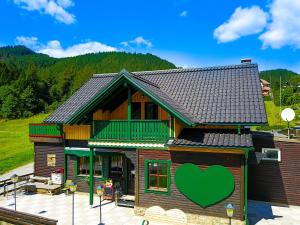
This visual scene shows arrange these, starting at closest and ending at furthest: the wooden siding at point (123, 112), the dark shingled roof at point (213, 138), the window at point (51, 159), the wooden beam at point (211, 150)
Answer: the wooden beam at point (211, 150), the dark shingled roof at point (213, 138), the wooden siding at point (123, 112), the window at point (51, 159)

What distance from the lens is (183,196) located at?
41.6 ft

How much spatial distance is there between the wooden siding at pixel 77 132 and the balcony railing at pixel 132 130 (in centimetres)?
250

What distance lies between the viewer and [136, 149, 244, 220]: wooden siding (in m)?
11.8

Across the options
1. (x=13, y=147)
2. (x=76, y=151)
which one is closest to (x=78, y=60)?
(x=13, y=147)

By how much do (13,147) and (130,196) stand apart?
82.7ft

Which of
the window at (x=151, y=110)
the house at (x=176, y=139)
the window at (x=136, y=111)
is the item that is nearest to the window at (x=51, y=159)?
the house at (x=176, y=139)

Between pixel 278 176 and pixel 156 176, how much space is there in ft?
22.1

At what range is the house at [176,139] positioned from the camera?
12.0 metres

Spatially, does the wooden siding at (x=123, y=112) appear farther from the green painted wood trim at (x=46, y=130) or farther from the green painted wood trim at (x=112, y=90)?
the green painted wood trim at (x=46, y=130)

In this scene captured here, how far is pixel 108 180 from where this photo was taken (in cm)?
1558

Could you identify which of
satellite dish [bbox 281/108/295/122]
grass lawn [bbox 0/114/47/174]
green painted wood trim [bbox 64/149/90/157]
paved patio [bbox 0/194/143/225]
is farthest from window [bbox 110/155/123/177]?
grass lawn [bbox 0/114/47/174]

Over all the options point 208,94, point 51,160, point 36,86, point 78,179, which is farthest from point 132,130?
point 36,86

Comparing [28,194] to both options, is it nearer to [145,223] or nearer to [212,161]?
[145,223]

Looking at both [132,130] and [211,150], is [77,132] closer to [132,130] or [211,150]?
[132,130]
